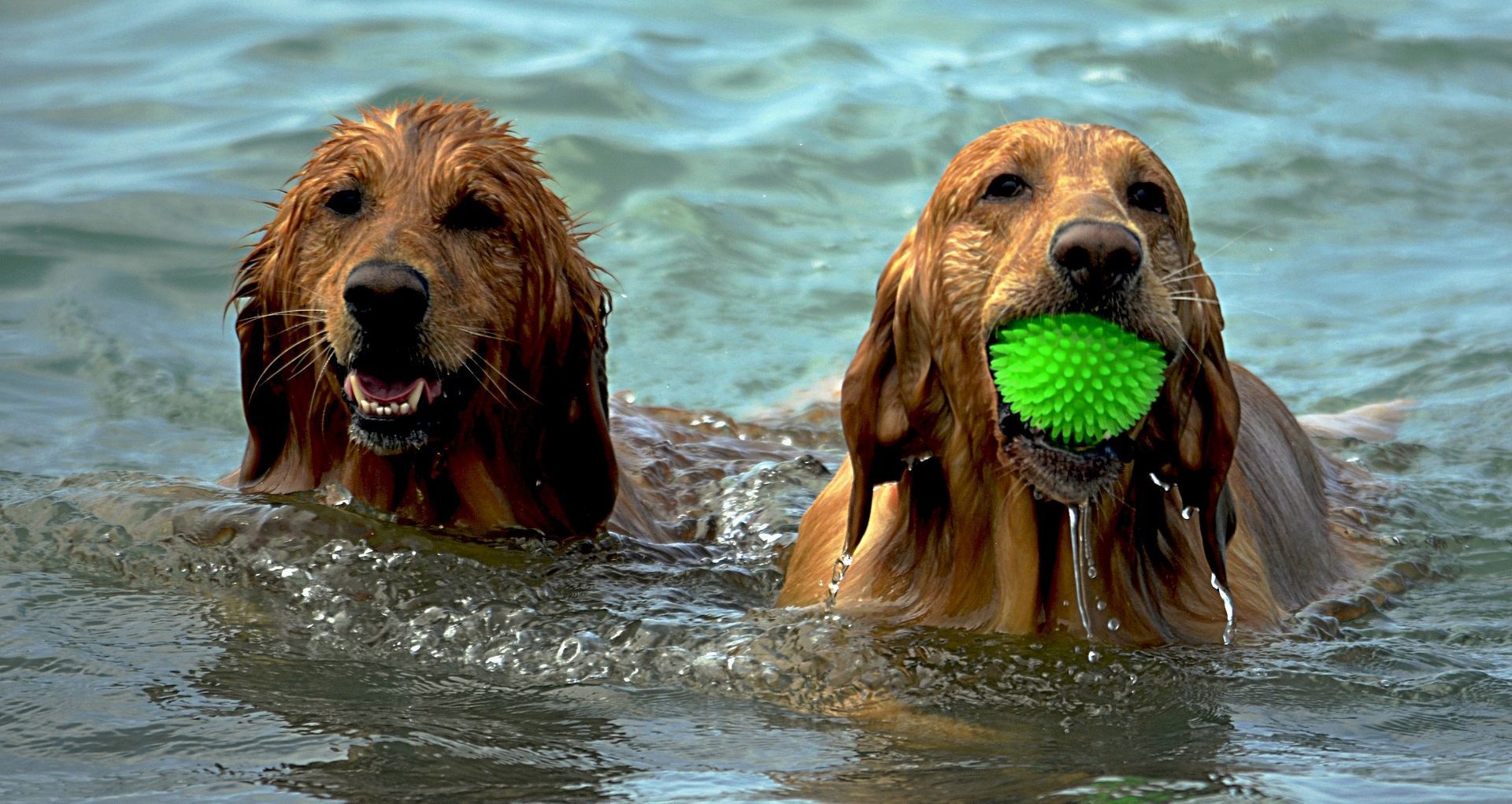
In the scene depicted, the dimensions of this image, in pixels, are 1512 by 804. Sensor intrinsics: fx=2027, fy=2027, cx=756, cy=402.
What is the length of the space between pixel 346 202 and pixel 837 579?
1.82 m

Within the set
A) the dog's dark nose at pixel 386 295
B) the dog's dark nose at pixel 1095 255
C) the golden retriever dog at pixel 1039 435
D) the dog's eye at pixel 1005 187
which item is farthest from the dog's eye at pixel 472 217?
the dog's dark nose at pixel 1095 255

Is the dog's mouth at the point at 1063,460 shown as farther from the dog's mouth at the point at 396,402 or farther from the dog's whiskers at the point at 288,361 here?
the dog's whiskers at the point at 288,361

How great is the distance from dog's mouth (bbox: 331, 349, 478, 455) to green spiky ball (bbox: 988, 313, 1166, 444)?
185cm

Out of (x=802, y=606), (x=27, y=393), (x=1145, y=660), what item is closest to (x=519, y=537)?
(x=802, y=606)

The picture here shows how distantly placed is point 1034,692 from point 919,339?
0.93 m

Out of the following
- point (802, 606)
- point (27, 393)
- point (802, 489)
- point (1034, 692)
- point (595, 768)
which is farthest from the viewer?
point (27, 393)

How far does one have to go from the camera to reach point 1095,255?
4.68 metres

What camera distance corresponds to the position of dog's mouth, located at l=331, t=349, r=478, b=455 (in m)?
5.78

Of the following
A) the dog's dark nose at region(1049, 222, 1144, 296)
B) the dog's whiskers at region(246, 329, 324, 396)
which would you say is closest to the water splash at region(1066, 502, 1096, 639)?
the dog's dark nose at region(1049, 222, 1144, 296)

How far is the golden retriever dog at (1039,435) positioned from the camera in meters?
4.84

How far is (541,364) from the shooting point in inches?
244

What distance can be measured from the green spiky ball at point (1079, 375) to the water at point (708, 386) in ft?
2.30

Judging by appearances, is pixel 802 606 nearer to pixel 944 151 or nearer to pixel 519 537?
pixel 519 537

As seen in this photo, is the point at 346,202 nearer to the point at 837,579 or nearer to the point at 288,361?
the point at 288,361
